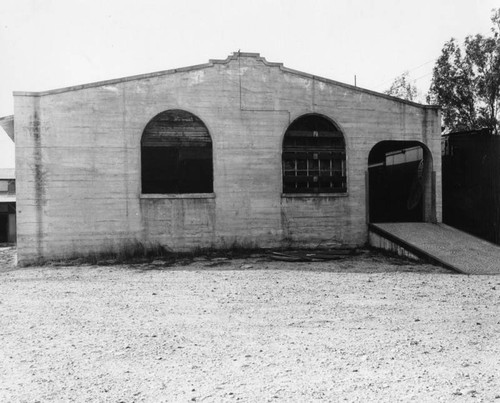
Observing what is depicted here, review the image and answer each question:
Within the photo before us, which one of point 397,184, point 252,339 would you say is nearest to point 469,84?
point 397,184

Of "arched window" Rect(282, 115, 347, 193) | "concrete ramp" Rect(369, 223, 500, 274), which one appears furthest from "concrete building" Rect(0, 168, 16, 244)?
"concrete ramp" Rect(369, 223, 500, 274)

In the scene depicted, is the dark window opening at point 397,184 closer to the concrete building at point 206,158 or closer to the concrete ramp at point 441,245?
the concrete building at point 206,158

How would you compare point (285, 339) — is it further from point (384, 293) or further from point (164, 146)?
A: point (164, 146)

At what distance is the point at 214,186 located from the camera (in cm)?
1466

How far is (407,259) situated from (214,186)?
20.0 feet

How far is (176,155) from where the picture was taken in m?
14.7

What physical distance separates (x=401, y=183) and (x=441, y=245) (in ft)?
21.8

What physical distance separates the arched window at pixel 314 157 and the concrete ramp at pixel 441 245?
2049 mm

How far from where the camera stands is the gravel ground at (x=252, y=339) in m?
4.16

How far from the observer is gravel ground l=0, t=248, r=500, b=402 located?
4156 mm

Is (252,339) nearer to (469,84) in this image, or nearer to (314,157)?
(314,157)

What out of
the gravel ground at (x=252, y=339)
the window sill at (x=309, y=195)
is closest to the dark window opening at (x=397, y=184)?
the window sill at (x=309, y=195)

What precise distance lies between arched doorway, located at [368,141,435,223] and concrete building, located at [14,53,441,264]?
13cm

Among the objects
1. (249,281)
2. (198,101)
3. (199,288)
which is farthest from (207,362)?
(198,101)
